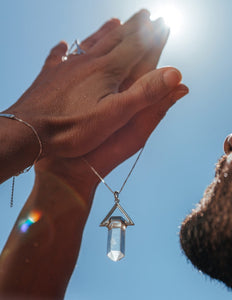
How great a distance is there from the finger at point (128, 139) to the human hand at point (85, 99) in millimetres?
111

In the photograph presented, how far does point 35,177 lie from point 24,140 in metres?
0.52

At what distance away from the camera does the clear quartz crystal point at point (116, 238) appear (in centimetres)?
134

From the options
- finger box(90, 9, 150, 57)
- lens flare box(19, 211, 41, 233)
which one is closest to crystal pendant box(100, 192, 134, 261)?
lens flare box(19, 211, 41, 233)

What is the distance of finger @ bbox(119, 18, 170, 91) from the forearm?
0.62 metres

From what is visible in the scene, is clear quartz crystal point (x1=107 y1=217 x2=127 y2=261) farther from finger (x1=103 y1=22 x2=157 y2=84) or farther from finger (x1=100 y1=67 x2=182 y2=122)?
finger (x1=103 y1=22 x2=157 y2=84)

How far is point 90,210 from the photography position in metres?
1.66

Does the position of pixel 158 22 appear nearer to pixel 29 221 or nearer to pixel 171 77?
pixel 171 77

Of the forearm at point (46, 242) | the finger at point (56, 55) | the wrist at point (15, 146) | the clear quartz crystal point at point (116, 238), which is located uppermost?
the finger at point (56, 55)

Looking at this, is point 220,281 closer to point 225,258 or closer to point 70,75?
point 225,258

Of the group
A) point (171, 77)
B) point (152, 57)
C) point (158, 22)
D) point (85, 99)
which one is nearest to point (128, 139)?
point (85, 99)

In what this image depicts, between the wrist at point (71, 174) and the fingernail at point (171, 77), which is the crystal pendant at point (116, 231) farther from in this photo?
the fingernail at point (171, 77)

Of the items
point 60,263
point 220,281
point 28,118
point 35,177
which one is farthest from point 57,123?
point 220,281

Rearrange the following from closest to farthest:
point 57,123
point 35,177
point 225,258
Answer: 1. point 225,258
2. point 57,123
3. point 35,177

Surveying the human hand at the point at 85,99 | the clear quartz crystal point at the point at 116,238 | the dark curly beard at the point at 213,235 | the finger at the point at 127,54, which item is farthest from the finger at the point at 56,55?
the dark curly beard at the point at 213,235
